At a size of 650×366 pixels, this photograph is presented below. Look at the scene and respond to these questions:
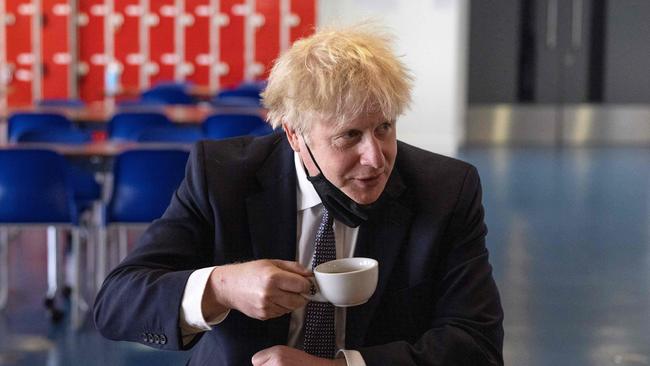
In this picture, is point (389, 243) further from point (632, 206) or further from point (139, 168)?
point (632, 206)

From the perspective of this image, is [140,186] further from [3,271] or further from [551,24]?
[551,24]

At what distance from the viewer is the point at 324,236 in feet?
6.10

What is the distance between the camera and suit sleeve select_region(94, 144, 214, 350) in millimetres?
1766

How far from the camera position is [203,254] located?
6.32 feet

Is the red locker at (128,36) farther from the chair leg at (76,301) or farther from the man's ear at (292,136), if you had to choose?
the man's ear at (292,136)

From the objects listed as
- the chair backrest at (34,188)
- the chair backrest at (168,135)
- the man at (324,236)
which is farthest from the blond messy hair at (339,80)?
the chair backrest at (168,135)

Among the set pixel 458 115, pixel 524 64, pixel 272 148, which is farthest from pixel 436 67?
pixel 272 148

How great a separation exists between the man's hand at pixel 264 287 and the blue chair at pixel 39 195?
3.43 metres

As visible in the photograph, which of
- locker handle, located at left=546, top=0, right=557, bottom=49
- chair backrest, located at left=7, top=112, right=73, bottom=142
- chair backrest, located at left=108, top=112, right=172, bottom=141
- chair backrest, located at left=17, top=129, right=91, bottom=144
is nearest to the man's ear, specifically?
chair backrest, located at left=17, top=129, right=91, bottom=144

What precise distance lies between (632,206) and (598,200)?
368 mm

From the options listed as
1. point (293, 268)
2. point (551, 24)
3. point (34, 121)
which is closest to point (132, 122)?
point (34, 121)

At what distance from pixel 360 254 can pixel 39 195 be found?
11.3 ft

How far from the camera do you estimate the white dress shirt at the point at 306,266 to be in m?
1.73

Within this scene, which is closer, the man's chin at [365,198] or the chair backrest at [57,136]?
the man's chin at [365,198]
